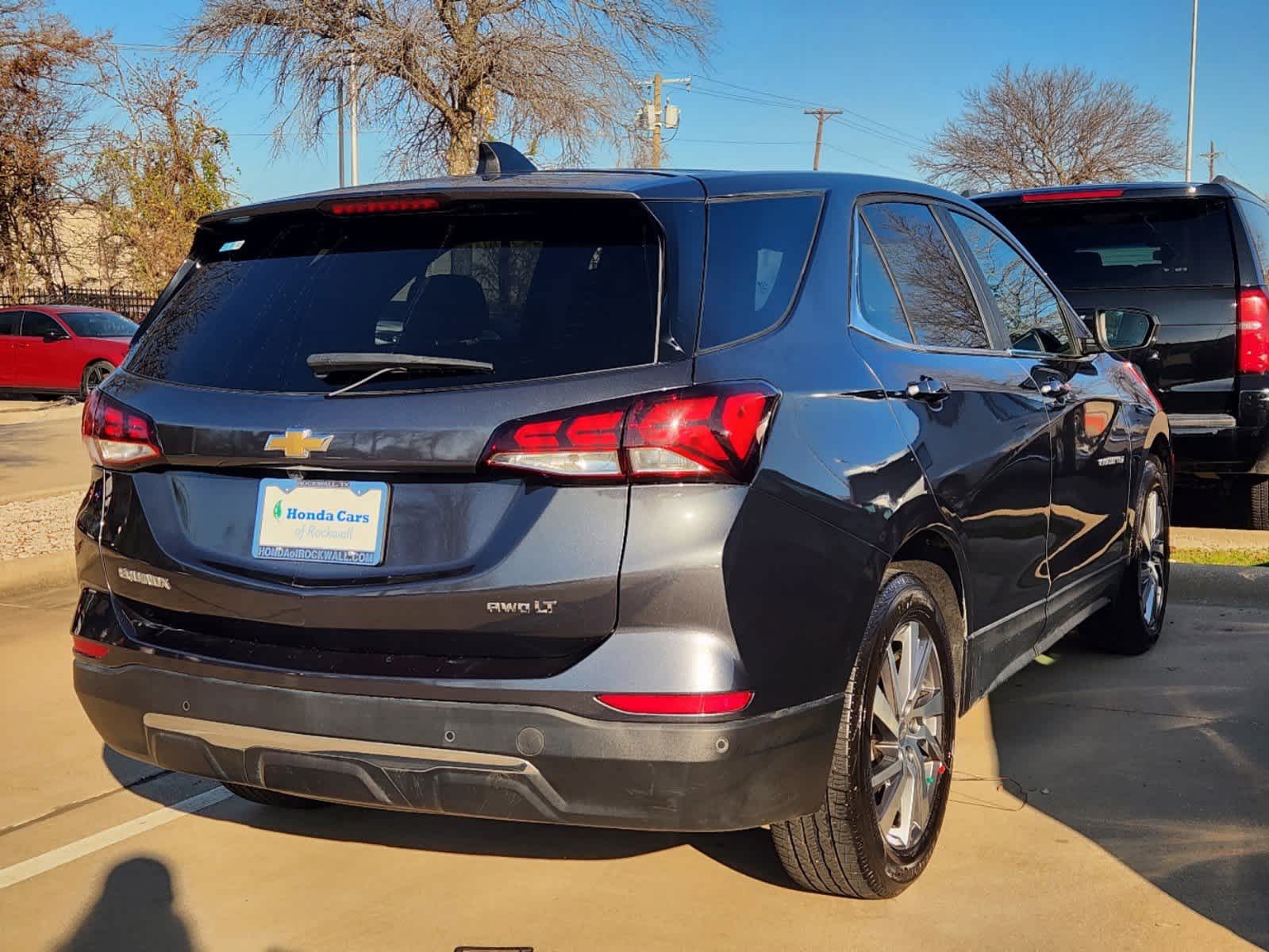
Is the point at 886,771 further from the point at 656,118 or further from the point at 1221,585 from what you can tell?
the point at 656,118

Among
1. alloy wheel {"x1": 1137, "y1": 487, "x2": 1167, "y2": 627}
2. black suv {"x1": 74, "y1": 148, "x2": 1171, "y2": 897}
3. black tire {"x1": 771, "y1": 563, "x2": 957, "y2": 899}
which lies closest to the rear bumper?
black suv {"x1": 74, "y1": 148, "x2": 1171, "y2": 897}

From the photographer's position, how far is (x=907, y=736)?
350cm

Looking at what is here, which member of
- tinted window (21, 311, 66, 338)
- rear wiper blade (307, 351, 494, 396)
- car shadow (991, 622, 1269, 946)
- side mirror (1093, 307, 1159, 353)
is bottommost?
car shadow (991, 622, 1269, 946)

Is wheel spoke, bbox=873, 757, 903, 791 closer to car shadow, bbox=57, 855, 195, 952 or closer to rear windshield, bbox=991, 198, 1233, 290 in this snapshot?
car shadow, bbox=57, 855, 195, 952

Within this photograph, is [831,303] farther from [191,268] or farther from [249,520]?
[191,268]

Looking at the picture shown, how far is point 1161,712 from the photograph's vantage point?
16.4ft

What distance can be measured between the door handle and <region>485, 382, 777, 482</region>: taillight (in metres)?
0.85

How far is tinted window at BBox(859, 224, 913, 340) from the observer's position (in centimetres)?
353

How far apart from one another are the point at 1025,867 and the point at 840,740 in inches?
33.5

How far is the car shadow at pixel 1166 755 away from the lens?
361 centimetres

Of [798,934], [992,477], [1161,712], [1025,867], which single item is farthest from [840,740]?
[1161,712]

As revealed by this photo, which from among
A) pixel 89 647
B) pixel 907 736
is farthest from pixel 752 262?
pixel 89 647

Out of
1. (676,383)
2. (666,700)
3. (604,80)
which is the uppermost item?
(604,80)

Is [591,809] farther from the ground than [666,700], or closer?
closer
